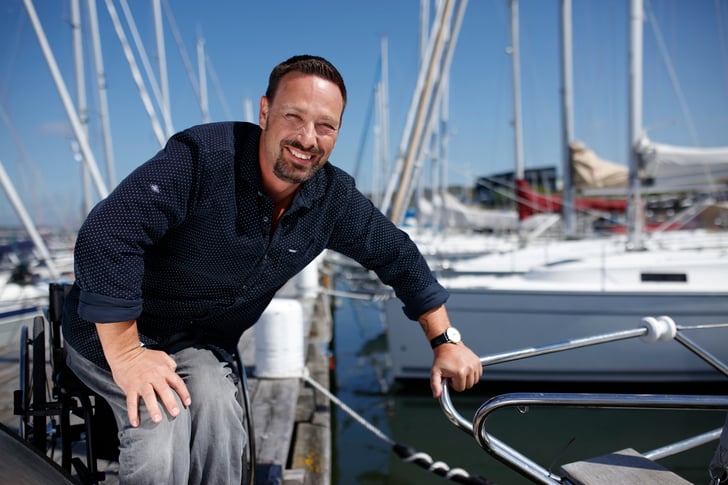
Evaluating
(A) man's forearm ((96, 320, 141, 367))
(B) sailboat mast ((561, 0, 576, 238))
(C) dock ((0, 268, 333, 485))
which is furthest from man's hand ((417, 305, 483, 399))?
(B) sailboat mast ((561, 0, 576, 238))

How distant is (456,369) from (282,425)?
213 centimetres

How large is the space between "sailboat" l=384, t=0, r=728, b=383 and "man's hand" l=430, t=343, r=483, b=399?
451 centimetres

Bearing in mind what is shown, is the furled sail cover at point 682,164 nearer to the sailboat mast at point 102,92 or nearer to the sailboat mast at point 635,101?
the sailboat mast at point 635,101

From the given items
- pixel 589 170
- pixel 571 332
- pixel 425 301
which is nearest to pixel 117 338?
pixel 425 301

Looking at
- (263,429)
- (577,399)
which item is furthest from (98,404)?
(263,429)

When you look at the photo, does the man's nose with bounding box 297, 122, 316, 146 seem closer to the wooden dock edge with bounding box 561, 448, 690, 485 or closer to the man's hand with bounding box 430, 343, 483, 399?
the man's hand with bounding box 430, 343, 483, 399

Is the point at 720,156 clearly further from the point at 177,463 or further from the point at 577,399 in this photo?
the point at 177,463

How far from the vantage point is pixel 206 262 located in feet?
5.64

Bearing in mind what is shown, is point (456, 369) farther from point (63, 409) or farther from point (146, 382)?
point (63, 409)

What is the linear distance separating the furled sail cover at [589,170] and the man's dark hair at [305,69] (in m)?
10.0

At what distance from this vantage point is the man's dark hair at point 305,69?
1.69 meters

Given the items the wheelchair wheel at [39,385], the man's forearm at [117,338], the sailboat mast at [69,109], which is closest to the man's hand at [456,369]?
the man's forearm at [117,338]

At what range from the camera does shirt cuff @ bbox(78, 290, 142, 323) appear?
144cm

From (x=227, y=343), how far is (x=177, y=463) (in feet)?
1.67
